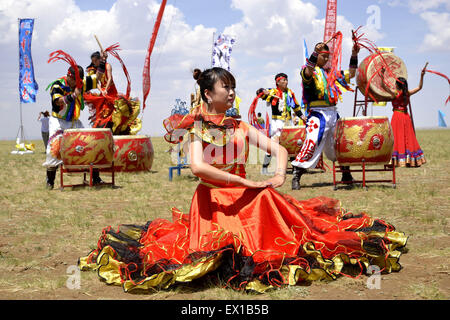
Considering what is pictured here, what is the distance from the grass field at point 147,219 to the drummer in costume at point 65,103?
641mm

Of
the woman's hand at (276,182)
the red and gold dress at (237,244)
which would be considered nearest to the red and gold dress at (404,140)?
the red and gold dress at (237,244)

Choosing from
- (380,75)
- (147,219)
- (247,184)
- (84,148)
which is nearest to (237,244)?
(247,184)

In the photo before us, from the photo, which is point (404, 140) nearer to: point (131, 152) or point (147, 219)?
point (131, 152)

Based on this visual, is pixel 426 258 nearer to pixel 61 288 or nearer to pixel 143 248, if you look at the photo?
pixel 143 248

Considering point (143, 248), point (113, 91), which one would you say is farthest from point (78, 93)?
point (143, 248)

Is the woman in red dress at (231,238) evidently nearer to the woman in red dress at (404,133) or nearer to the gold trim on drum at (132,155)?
the gold trim on drum at (132,155)

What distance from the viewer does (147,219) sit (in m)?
5.20

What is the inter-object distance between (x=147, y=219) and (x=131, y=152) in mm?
4877

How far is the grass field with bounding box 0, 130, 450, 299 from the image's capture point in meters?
2.79

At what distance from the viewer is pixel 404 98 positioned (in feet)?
35.1

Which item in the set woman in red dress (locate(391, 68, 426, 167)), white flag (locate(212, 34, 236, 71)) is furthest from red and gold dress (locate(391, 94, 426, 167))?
white flag (locate(212, 34, 236, 71))

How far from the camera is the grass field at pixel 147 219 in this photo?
279 cm

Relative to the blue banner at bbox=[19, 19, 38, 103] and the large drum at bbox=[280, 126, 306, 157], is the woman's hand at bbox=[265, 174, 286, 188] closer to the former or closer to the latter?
the large drum at bbox=[280, 126, 306, 157]

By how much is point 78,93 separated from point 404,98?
22.9 feet
